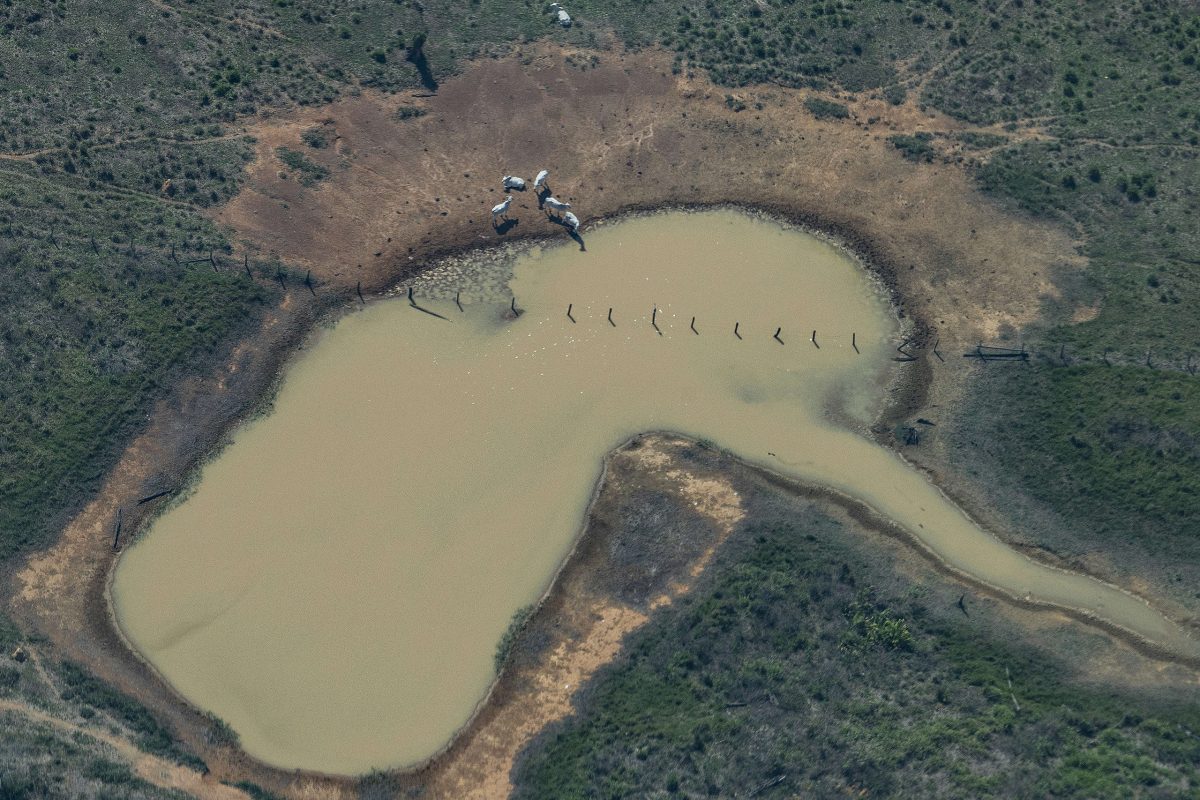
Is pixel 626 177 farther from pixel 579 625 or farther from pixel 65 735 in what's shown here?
pixel 65 735

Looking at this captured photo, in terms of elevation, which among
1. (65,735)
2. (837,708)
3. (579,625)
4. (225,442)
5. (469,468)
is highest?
(225,442)

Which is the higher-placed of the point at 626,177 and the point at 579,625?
the point at 626,177

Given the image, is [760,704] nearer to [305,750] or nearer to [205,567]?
[305,750]

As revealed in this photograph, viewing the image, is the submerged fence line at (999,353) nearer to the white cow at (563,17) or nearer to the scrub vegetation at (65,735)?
the white cow at (563,17)

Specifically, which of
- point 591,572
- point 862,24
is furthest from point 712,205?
point 591,572

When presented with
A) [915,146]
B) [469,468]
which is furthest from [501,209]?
[915,146]

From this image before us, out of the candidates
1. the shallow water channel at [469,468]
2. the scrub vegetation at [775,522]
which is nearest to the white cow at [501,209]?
the shallow water channel at [469,468]

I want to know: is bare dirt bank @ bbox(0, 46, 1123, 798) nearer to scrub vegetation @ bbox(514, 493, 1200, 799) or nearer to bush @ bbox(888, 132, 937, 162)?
bush @ bbox(888, 132, 937, 162)
